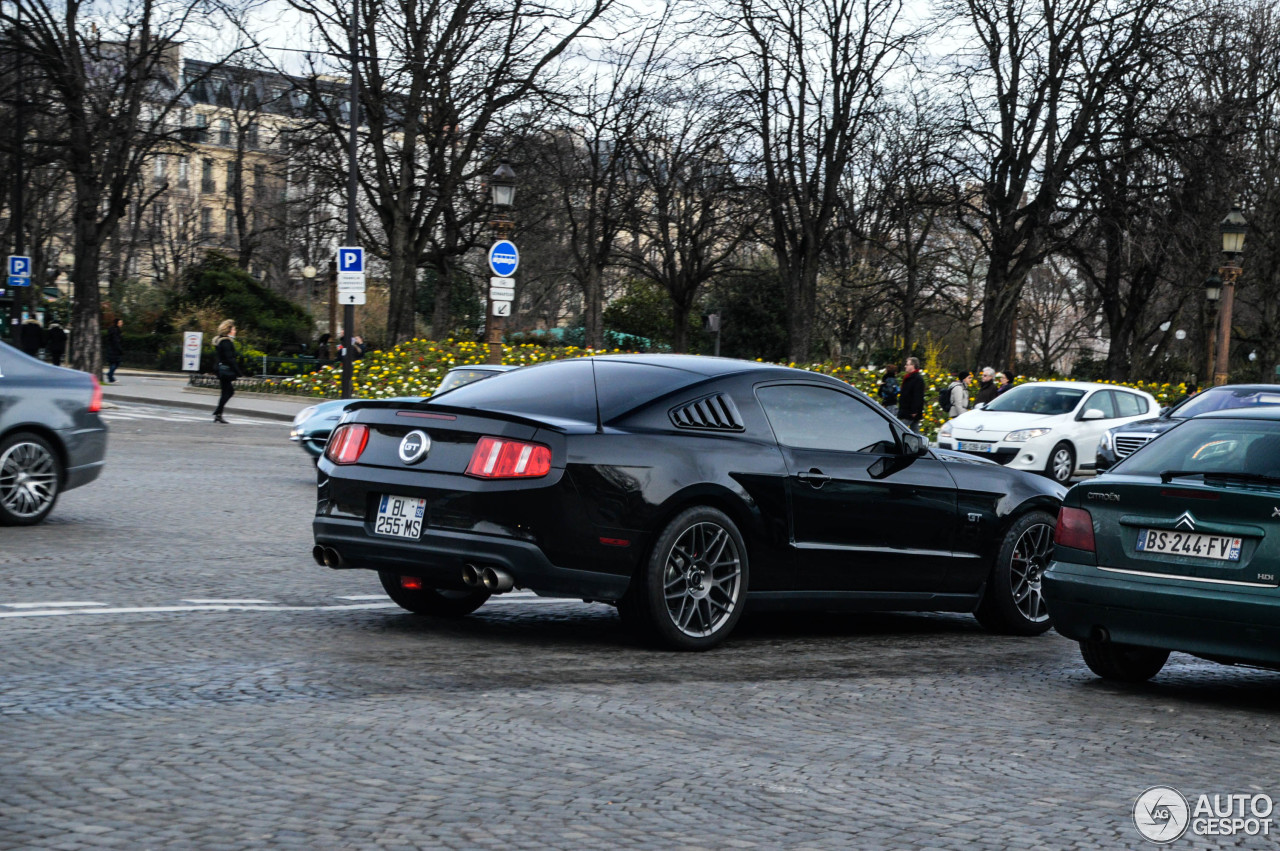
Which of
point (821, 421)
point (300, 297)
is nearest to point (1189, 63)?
point (821, 421)

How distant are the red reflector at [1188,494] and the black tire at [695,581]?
2070mm

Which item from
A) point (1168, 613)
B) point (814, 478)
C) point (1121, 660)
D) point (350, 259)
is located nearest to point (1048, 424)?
point (350, 259)

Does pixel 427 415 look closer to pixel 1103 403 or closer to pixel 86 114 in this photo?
pixel 1103 403

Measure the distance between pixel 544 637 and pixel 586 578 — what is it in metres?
0.81

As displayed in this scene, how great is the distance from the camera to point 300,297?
95.9 m

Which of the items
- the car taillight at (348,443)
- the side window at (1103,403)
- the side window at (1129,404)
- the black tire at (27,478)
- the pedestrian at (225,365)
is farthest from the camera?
the pedestrian at (225,365)

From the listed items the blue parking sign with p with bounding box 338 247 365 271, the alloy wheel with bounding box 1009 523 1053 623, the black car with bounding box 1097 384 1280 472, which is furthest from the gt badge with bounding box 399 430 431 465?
the blue parking sign with p with bounding box 338 247 365 271

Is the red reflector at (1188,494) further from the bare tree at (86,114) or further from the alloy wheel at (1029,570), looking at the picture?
the bare tree at (86,114)

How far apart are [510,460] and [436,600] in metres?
1.62

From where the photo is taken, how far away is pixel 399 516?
7656 mm

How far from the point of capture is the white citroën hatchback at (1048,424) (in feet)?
80.0

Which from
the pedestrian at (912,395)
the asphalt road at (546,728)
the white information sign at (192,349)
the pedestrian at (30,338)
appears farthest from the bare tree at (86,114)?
the asphalt road at (546,728)

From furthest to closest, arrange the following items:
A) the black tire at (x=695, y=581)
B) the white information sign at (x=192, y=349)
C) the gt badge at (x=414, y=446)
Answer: the white information sign at (x=192, y=349)
the gt badge at (x=414, y=446)
the black tire at (x=695, y=581)

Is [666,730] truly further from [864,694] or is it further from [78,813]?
[78,813]
